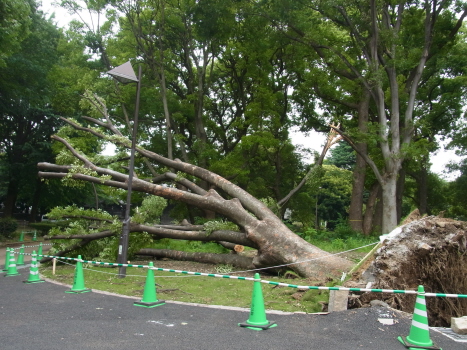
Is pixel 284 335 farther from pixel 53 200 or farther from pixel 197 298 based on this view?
pixel 53 200

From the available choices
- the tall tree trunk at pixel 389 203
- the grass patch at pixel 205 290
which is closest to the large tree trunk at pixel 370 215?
the tall tree trunk at pixel 389 203

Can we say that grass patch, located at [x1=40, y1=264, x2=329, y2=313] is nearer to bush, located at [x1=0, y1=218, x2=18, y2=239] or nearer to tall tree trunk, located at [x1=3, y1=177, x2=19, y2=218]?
bush, located at [x1=0, y1=218, x2=18, y2=239]

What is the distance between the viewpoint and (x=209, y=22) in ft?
59.7

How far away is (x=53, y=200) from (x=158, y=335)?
99.5 feet

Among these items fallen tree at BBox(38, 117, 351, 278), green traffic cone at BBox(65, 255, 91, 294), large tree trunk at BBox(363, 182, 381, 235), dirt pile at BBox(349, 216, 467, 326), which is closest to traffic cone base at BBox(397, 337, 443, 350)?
dirt pile at BBox(349, 216, 467, 326)

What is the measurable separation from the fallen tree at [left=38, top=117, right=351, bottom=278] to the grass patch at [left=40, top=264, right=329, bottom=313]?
0.62 meters

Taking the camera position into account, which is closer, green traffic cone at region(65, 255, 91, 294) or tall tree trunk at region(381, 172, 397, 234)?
green traffic cone at region(65, 255, 91, 294)

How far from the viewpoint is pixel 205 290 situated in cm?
780

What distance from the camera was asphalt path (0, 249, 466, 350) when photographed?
171 inches

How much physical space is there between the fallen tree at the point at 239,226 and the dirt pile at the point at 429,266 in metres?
Answer: 1.52

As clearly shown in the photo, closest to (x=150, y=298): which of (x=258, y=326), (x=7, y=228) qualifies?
(x=258, y=326)

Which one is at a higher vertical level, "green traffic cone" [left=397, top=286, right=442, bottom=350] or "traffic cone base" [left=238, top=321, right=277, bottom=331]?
"green traffic cone" [left=397, top=286, right=442, bottom=350]

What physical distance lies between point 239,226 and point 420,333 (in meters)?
6.08

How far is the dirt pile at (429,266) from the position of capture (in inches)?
246
